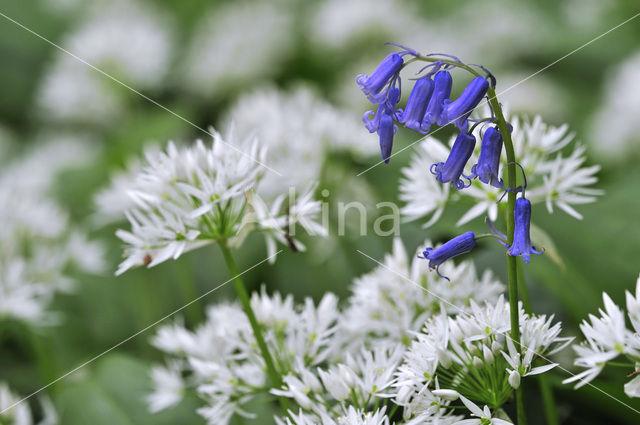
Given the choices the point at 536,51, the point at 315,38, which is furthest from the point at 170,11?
the point at 536,51

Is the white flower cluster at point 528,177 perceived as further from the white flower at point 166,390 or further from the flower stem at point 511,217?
the white flower at point 166,390

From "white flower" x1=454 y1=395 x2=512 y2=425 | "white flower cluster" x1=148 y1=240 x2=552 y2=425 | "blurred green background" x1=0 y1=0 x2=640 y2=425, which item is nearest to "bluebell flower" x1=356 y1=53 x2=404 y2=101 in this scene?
"white flower cluster" x1=148 y1=240 x2=552 y2=425

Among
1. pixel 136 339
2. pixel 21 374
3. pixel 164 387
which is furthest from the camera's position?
pixel 136 339

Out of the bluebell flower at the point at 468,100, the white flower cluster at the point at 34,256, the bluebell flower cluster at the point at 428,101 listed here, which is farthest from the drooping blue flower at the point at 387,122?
the white flower cluster at the point at 34,256

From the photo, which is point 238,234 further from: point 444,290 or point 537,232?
point 537,232

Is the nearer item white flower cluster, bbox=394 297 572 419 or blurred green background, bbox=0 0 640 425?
white flower cluster, bbox=394 297 572 419

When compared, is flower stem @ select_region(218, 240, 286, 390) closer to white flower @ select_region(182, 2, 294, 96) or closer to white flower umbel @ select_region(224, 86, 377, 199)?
white flower umbel @ select_region(224, 86, 377, 199)
